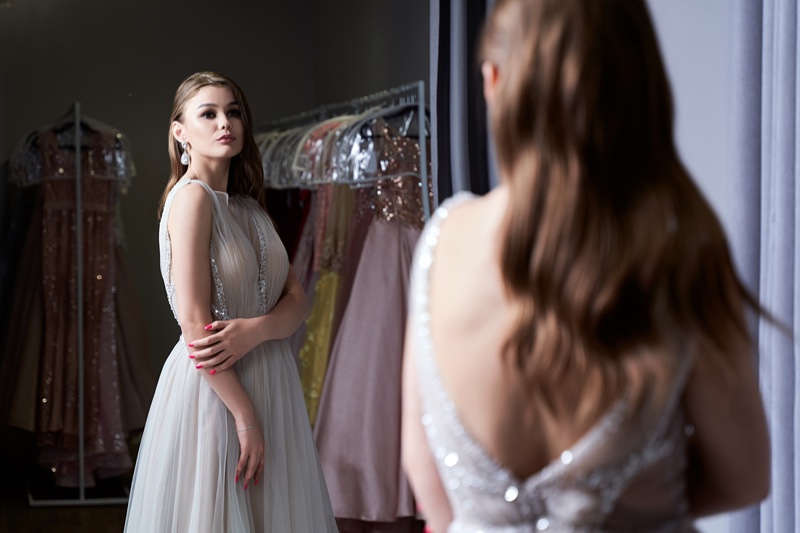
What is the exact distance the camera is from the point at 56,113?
13.7ft

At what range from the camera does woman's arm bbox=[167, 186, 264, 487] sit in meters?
1.95

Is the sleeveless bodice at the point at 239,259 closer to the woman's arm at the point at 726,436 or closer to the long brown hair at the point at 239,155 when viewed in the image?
the long brown hair at the point at 239,155

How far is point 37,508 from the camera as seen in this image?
3828 millimetres

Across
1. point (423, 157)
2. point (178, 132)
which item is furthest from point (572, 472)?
point (423, 157)

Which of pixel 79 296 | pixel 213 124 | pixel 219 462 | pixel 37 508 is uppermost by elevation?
pixel 213 124

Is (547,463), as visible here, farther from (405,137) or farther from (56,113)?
(56,113)

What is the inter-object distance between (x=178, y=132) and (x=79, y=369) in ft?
6.56

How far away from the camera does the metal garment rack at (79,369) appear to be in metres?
3.86

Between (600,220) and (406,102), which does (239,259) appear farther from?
(406,102)

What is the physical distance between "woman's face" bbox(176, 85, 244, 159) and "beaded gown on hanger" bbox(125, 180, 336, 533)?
0.13 metres

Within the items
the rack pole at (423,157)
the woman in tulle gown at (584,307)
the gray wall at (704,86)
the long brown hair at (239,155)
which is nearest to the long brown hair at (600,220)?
the woman in tulle gown at (584,307)

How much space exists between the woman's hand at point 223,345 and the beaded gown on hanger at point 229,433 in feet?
0.16

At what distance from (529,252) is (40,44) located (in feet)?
12.6

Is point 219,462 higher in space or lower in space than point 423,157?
lower
